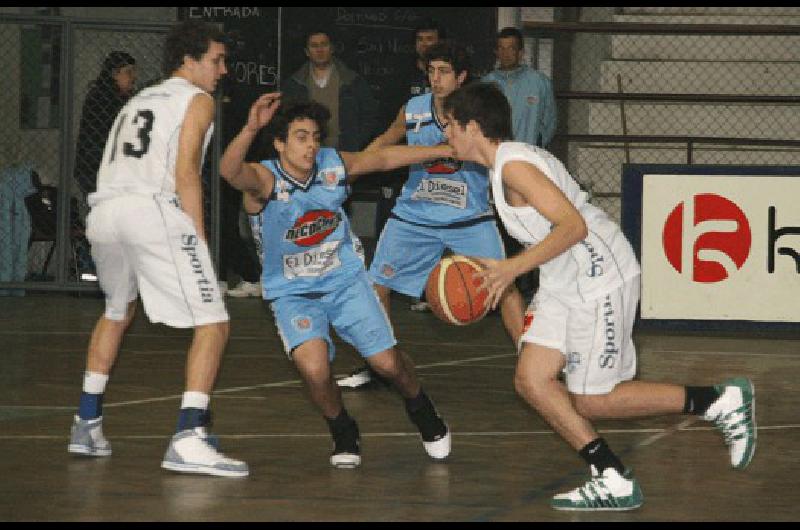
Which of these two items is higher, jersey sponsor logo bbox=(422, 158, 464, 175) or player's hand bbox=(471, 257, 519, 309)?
jersey sponsor logo bbox=(422, 158, 464, 175)

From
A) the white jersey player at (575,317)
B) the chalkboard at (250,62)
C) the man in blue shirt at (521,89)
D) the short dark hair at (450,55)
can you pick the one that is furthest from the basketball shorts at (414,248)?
the chalkboard at (250,62)

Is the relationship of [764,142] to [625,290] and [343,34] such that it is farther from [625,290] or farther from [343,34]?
[625,290]

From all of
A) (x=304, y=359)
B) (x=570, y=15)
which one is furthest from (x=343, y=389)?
(x=570, y=15)

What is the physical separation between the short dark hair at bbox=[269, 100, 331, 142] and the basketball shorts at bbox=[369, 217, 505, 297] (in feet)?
9.43

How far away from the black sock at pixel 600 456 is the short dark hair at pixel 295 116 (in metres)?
2.25

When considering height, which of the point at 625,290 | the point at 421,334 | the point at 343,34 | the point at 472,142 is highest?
the point at 343,34

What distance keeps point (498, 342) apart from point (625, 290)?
6840 mm

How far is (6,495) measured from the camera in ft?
24.9

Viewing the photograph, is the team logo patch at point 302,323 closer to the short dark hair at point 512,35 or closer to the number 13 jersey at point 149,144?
the number 13 jersey at point 149,144

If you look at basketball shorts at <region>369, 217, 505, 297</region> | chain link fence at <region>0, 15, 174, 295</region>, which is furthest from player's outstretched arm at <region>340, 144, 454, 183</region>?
chain link fence at <region>0, 15, 174, 295</region>

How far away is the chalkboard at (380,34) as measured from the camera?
1895 centimetres

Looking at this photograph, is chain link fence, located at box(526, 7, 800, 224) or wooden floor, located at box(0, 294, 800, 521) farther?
chain link fence, located at box(526, 7, 800, 224)

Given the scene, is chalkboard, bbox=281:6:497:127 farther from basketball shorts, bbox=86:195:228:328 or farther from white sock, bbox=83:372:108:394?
basketball shorts, bbox=86:195:228:328

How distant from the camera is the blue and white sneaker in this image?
865cm
